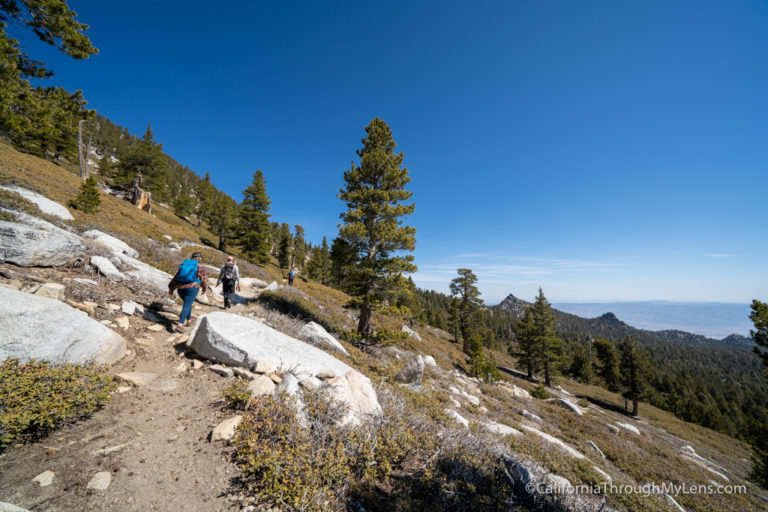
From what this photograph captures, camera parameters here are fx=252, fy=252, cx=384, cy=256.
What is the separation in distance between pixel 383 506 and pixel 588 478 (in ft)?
23.0

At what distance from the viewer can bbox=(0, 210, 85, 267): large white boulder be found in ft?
21.8

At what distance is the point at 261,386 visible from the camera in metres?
5.06

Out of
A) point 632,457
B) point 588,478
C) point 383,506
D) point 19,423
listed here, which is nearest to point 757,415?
point 632,457

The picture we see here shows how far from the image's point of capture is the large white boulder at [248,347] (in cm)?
589

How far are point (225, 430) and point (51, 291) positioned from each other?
5.86 m

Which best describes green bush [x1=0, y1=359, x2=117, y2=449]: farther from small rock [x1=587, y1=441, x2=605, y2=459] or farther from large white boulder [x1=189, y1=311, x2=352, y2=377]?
small rock [x1=587, y1=441, x2=605, y2=459]

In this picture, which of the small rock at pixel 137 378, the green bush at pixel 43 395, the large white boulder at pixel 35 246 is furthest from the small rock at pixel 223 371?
the large white boulder at pixel 35 246

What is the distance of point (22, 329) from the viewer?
4203 millimetres

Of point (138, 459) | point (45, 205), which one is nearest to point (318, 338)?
point (138, 459)

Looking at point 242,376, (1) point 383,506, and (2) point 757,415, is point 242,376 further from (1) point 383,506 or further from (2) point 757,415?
(2) point 757,415

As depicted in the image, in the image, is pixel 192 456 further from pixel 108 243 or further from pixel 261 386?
pixel 108 243

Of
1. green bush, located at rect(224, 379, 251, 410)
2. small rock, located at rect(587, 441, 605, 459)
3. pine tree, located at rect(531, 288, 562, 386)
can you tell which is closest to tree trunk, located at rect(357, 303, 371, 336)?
green bush, located at rect(224, 379, 251, 410)

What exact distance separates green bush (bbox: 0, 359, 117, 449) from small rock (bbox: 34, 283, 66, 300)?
2838 millimetres

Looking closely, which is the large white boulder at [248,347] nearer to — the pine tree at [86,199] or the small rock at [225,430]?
the small rock at [225,430]
